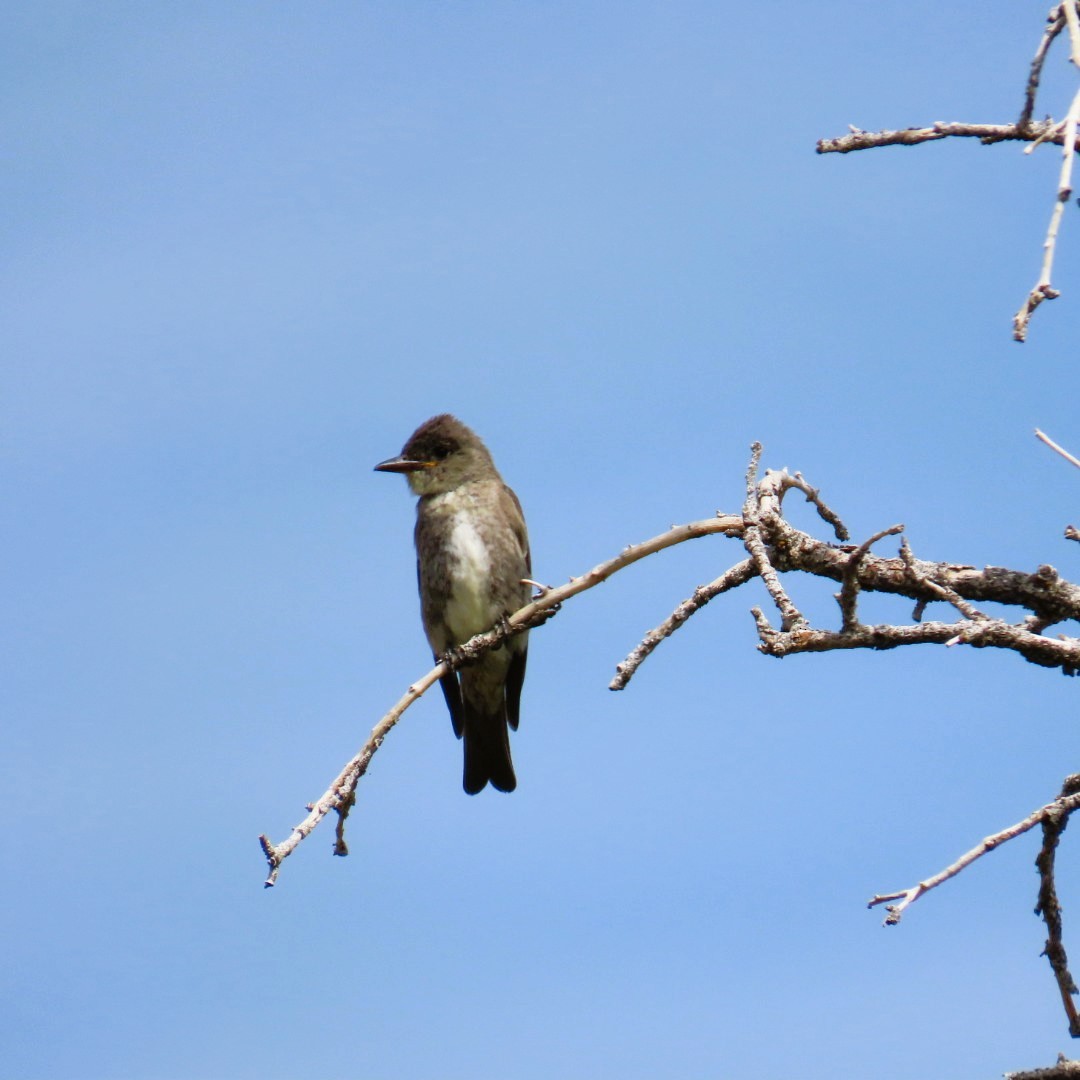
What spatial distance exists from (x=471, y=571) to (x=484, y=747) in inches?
46.8

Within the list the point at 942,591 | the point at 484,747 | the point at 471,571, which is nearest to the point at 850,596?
the point at 942,591

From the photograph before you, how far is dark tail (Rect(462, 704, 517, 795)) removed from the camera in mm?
9172

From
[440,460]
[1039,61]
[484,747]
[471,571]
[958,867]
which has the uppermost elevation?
[440,460]

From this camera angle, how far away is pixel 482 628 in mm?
8688

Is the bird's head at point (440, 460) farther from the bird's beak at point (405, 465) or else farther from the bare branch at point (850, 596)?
the bare branch at point (850, 596)

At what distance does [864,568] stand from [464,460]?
5.16 metres

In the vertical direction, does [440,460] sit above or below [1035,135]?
above

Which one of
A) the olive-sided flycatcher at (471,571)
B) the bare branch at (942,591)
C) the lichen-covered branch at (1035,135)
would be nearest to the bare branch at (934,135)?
the lichen-covered branch at (1035,135)

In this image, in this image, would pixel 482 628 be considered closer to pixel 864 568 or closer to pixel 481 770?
pixel 481 770

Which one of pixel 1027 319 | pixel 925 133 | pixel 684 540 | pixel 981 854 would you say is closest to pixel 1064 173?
pixel 1027 319

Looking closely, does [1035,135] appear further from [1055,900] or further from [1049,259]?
[1055,900]

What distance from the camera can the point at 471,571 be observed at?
339 inches

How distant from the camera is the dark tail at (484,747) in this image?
9.17 metres

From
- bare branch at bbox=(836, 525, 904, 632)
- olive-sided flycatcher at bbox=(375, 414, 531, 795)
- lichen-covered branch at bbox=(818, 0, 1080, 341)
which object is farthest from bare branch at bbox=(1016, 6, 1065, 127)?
olive-sided flycatcher at bbox=(375, 414, 531, 795)
